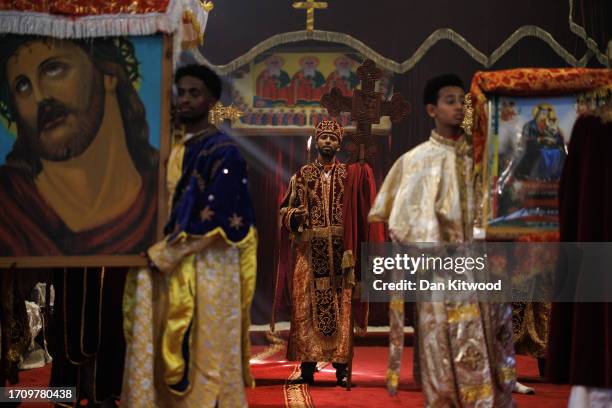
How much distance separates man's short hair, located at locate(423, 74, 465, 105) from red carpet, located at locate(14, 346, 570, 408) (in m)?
2.25

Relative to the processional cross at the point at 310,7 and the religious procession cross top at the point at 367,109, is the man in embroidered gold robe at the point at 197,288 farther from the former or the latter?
the processional cross at the point at 310,7

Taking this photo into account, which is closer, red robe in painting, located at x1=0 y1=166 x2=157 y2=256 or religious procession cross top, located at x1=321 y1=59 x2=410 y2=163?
red robe in painting, located at x1=0 y1=166 x2=157 y2=256

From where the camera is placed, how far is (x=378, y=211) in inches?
186

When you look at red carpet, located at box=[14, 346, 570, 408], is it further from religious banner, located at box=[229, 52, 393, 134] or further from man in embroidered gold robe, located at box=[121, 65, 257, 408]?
religious banner, located at box=[229, 52, 393, 134]

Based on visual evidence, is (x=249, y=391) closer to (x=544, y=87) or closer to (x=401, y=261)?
(x=401, y=261)

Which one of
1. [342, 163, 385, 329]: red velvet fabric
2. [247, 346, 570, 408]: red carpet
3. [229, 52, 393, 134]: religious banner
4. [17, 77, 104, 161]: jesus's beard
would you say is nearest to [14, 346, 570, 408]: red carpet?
[247, 346, 570, 408]: red carpet

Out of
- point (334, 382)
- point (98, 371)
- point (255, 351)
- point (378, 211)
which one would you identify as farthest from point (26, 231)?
point (255, 351)

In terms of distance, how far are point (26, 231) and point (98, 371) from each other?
1.13 metres

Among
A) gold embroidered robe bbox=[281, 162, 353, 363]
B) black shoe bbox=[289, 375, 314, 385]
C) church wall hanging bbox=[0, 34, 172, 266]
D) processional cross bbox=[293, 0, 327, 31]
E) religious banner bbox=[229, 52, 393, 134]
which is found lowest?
black shoe bbox=[289, 375, 314, 385]

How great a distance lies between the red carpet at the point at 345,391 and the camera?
5.97 metres

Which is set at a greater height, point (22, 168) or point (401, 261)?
point (22, 168)

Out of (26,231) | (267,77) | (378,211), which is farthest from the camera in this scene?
(267,77)

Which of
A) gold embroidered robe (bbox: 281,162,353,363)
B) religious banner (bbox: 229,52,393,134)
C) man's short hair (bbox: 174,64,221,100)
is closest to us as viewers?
man's short hair (bbox: 174,64,221,100)

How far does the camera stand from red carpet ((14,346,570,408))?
19.6 ft
